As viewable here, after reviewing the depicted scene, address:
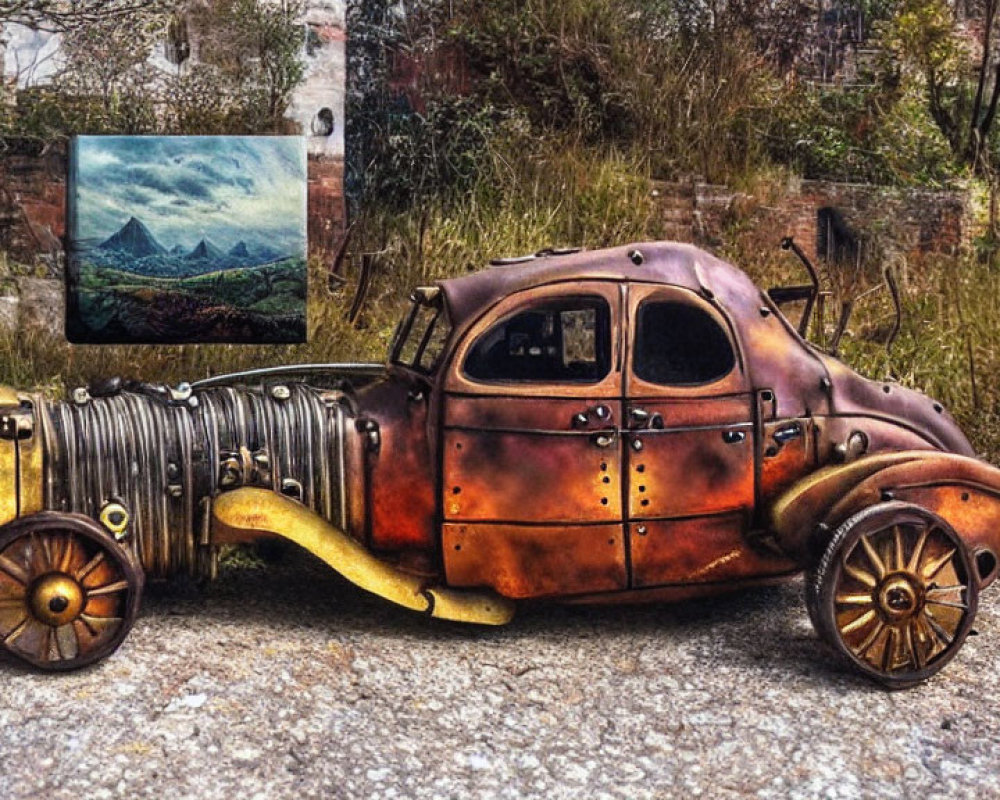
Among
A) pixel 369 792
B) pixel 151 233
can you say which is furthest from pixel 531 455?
pixel 151 233

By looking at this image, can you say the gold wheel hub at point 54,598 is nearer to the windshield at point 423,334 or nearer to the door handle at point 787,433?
the windshield at point 423,334

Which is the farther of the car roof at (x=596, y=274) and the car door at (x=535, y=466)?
the car roof at (x=596, y=274)

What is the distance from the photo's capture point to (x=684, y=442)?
5.48 meters

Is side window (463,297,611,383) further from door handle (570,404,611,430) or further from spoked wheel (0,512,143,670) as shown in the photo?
spoked wheel (0,512,143,670)

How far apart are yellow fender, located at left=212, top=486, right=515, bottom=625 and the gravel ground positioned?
177 mm

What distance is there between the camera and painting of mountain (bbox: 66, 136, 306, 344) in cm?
916

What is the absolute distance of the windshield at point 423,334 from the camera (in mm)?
5676

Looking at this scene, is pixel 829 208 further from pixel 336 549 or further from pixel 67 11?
pixel 336 549

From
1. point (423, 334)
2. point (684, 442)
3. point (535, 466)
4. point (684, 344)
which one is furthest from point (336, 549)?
point (684, 344)

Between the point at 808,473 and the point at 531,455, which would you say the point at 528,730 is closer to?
the point at 531,455

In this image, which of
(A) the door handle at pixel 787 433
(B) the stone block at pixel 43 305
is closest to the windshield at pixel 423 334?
(A) the door handle at pixel 787 433

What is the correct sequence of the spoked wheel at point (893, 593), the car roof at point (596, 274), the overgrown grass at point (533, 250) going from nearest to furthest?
the spoked wheel at point (893, 593)
the car roof at point (596, 274)
the overgrown grass at point (533, 250)

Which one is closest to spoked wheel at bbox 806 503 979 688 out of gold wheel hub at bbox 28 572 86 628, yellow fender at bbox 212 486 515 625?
yellow fender at bbox 212 486 515 625

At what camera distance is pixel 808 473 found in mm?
5672
